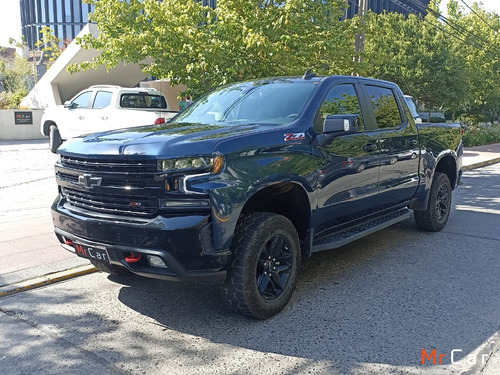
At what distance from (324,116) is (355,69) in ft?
20.5

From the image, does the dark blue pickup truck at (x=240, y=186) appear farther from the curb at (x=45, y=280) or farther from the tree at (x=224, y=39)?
the tree at (x=224, y=39)

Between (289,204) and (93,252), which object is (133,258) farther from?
(289,204)

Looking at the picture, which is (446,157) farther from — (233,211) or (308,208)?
(233,211)

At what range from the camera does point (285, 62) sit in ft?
29.3

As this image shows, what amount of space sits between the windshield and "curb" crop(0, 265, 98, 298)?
1.84 metres

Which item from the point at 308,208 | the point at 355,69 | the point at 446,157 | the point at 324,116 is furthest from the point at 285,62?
the point at 308,208

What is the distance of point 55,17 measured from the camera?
65125 mm

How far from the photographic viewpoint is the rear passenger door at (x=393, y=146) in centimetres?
546

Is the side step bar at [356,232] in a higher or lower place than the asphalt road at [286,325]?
higher

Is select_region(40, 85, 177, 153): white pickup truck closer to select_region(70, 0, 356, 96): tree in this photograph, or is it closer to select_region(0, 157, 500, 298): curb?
select_region(70, 0, 356, 96): tree

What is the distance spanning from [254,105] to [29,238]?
132 inches

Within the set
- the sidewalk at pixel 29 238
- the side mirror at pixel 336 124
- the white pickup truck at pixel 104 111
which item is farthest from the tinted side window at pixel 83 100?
the side mirror at pixel 336 124

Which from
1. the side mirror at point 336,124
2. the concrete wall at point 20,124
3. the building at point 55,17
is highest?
the building at point 55,17

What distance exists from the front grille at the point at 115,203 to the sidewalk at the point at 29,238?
125 cm
